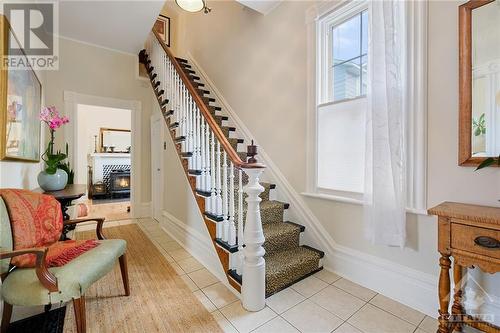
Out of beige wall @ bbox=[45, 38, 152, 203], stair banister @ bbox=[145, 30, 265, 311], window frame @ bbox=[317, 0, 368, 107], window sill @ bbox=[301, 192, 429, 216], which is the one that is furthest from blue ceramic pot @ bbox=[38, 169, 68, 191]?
window frame @ bbox=[317, 0, 368, 107]

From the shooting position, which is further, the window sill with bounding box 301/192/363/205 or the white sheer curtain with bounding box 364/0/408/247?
the window sill with bounding box 301/192/363/205

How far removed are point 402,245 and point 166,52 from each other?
12.0 ft

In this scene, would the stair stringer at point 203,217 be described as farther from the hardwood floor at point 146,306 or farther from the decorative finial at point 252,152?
the decorative finial at point 252,152

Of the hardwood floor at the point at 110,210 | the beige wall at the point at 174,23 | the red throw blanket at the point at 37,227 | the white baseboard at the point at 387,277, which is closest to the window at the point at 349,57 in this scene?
the white baseboard at the point at 387,277

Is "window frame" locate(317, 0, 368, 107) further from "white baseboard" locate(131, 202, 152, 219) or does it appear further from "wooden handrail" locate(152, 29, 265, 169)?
"white baseboard" locate(131, 202, 152, 219)

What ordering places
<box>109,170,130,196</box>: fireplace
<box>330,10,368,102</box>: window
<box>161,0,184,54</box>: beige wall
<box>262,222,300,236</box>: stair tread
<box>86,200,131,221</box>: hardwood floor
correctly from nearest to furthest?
1. <box>330,10,368,102</box>: window
2. <box>262,222,300,236</box>: stair tread
3. <box>86,200,131,221</box>: hardwood floor
4. <box>161,0,184,54</box>: beige wall
5. <box>109,170,130,196</box>: fireplace

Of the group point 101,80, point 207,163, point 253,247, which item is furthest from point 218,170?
point 101,80

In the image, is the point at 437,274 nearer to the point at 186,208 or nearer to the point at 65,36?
the point at 186,208

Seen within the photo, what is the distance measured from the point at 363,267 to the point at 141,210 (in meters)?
3.81

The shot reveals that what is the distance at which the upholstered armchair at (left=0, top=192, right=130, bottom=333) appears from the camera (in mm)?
1197

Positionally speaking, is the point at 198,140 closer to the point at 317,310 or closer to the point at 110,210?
the point at 317,310

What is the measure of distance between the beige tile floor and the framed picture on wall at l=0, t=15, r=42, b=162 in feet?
5.66

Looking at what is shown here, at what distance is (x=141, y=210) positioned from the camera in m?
4.34

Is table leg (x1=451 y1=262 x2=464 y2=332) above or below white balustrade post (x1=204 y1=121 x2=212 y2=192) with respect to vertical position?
below
